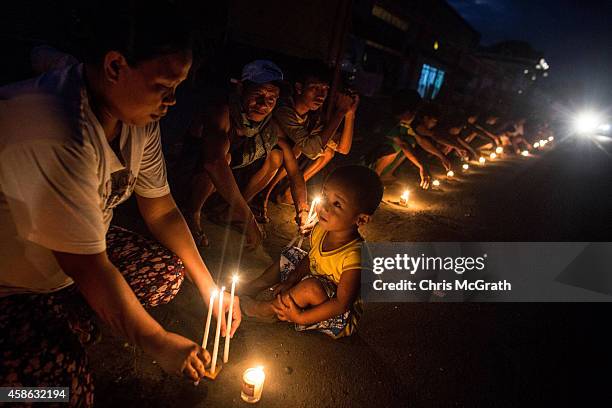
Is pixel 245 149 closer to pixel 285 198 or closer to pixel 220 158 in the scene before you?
pixel 220 158

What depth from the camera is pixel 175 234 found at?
6.89ft

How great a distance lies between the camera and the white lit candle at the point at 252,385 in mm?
1922

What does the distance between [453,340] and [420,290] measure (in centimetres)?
66

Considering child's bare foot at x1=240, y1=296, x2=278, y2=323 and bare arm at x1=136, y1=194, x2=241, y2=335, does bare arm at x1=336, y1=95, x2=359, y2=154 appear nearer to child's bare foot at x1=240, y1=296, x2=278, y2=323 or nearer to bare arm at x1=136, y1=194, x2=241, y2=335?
child's bare foot at x1=240, y1=296, x2=278, y2=323

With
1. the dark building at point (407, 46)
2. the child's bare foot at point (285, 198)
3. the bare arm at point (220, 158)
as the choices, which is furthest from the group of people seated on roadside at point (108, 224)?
the dark building at point (407, 46)

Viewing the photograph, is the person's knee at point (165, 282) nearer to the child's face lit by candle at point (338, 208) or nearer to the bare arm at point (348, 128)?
the child's face lit by candle at point (338, 208)

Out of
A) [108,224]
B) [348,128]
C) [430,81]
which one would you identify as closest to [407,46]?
[430,81]

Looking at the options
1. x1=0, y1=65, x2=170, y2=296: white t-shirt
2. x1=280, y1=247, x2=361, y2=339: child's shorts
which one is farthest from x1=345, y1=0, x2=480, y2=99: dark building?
x1=0, y1=65, x2=170, y2=296: white t-shirt

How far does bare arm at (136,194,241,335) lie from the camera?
206cm

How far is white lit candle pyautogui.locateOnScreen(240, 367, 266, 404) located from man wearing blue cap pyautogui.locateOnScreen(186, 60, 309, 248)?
1356 millimetres

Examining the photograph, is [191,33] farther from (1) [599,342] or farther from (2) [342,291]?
(1) [599,342]

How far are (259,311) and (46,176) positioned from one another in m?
1.77

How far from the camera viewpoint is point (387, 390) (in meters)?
2.29

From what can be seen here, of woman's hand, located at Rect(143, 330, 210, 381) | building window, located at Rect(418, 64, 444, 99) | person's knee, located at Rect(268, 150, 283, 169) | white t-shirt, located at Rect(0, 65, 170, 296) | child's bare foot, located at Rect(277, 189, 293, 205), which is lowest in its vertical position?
child's bare foot, located at Rect(277, 189, 293, 205)
